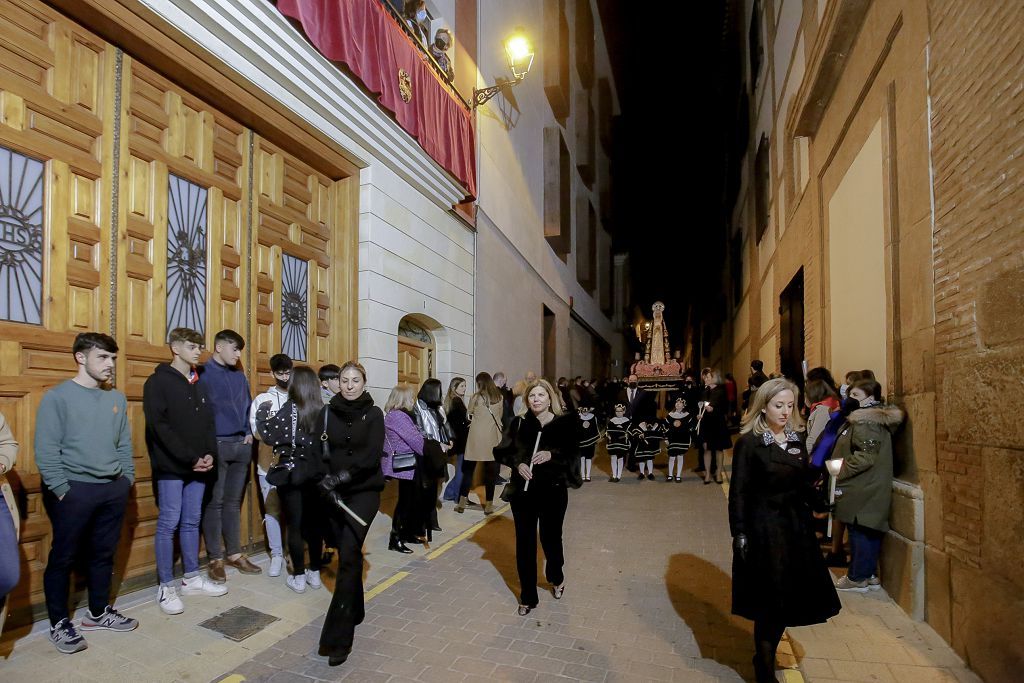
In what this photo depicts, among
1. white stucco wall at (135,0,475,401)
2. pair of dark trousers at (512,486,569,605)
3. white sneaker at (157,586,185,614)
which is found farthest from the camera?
white stucco wall at (135,0,475,401)

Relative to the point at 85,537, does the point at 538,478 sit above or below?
above

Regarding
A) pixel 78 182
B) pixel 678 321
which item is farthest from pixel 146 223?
pixel 678 321

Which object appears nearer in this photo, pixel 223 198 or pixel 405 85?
pixel 223 198

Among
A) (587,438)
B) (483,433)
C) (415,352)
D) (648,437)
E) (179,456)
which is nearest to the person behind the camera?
(179,456)

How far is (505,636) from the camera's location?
4.27m

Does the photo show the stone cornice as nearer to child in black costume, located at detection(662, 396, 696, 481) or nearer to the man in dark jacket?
the man in dark jacket

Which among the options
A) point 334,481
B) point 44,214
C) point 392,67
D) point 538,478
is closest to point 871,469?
point 538,478

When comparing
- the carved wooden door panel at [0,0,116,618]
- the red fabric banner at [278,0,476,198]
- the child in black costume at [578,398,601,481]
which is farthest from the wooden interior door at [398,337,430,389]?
the carved wooden door panel at [0,0,116,618]

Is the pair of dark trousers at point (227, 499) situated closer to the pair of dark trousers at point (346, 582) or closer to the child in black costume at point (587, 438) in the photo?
the pair of dark trousers at point (346, 582)

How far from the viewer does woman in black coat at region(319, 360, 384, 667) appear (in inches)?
151

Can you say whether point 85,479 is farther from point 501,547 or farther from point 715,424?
point 715,424

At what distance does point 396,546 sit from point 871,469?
472 cm

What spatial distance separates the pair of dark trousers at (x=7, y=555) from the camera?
310cm

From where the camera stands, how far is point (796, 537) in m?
3.53
